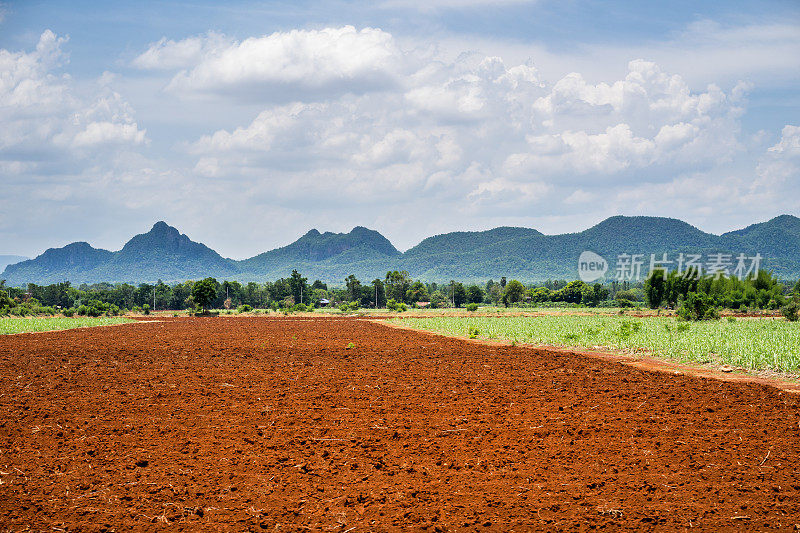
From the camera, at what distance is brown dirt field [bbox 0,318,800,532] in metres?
6.11

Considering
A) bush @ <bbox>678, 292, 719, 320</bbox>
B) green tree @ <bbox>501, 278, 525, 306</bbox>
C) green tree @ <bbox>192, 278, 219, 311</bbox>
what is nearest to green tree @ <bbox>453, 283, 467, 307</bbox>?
green tree @ <bbox>501, 278, 525, 306</bbox>

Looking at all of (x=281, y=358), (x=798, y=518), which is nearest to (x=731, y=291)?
(x=281, y=358)

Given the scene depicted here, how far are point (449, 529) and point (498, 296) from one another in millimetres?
123755

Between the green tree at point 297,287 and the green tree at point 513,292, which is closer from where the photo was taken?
the green tree at point 513,292

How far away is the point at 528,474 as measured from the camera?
7.27m

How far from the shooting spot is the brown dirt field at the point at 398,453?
20.0ft

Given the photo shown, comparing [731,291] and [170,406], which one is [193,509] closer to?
[170,406]

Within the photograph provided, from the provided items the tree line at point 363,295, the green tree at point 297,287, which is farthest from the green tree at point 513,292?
the green tree at point 297,287

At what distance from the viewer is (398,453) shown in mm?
8203

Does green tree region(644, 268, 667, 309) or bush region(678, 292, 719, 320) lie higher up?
green tree region(644, 268, 667, 309)

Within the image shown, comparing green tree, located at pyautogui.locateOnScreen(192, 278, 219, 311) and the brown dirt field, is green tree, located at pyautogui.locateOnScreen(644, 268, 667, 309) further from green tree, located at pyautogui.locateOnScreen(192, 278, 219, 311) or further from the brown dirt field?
green tree, located at pyautogui.locateOnScreen(192, 278, 219, 311)

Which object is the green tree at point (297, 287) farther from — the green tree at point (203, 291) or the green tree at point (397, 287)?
the green tree at point (203, 291)

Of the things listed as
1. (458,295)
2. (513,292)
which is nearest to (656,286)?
(513,292)

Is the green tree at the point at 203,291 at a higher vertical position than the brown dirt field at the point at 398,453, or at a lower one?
higher
